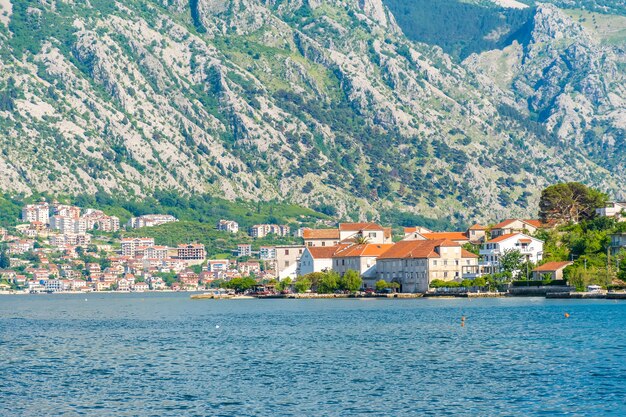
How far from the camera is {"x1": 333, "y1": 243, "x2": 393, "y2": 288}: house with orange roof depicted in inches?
7554

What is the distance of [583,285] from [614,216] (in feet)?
118

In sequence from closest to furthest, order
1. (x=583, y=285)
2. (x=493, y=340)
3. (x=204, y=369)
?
(x=204, y=369)
(x=493, y=340)
(x=583, y=285)

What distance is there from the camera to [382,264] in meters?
188

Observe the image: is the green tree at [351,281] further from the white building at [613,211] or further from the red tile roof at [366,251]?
the white building at [613,211]

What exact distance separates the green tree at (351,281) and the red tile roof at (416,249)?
5.23 metres

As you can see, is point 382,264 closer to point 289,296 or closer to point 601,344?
point 289,296

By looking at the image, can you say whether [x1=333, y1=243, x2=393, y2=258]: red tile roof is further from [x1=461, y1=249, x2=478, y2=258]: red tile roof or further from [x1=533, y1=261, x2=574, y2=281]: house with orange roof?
[x1=533, y1=261, x2=574, y2=281]: house with orange roof

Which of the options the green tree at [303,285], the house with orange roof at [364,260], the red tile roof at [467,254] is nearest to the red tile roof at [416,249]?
the red tile roof at [467,254]

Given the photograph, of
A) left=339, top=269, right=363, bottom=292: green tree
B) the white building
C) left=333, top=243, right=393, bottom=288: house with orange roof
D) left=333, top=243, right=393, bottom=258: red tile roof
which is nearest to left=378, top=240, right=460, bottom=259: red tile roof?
left=333, top=243, right=393, bottom=258: red tile roof

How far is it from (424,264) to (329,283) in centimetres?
1917

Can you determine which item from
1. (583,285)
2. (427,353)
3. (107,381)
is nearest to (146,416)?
(107,381)

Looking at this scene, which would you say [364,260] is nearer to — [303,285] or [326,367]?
[303,285]

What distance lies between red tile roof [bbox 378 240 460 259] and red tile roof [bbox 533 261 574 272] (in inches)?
620

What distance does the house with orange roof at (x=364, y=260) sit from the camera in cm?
19188
